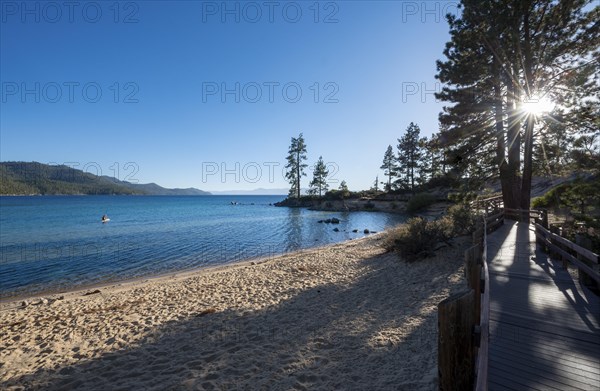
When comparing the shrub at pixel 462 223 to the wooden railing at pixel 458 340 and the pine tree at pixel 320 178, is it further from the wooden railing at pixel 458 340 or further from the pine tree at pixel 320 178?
the pine tree at pixel 320 178

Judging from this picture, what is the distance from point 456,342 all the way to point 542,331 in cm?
245

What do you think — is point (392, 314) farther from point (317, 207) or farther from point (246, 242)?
point (317, 207)

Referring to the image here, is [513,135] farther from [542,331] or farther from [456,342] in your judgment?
[456,342]

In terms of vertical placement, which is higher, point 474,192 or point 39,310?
point 474,192

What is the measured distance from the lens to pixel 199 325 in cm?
703

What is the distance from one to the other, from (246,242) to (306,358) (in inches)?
751

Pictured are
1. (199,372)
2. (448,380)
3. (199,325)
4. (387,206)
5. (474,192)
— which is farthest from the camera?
(387,206)

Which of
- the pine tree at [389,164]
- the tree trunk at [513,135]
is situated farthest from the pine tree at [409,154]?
the tree trunk at [513,135]

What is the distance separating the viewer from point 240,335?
643 cm

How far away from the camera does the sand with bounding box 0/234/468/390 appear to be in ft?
15.6

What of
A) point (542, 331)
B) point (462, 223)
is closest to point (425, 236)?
point (462, 223)

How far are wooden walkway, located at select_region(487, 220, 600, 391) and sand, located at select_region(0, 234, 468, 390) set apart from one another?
4.02 ft

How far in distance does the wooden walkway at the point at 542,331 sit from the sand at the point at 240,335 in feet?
4.02

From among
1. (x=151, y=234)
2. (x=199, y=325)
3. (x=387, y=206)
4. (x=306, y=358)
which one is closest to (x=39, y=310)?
(x=199, y=325)
